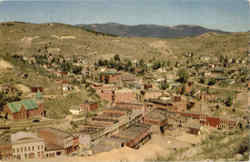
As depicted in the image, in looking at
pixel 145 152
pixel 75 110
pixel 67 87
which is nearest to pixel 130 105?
pixel 75 110

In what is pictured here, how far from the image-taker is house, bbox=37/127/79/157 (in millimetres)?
30719

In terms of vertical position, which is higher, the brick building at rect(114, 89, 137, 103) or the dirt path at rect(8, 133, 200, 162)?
the brick building at rect(114, 89, 137, 103)

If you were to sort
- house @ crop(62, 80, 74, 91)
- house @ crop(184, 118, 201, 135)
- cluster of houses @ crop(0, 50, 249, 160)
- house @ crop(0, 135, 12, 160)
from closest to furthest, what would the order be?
house @ crop(0, 135, 12, 160), cluster of houses @ crop(0, 50, 249, 160), house @ crop(184, 118, 201, 135), house @ crop(62, 80, 74, 91)

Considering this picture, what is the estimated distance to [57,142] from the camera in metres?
31.3

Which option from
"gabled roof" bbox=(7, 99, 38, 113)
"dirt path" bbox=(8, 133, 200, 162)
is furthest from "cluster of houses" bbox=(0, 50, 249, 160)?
"dirt path" bbox=(8, 133, 200, 162)

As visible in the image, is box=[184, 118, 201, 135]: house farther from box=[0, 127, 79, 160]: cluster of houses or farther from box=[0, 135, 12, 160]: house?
box=[0, 135, 12, 160]: house

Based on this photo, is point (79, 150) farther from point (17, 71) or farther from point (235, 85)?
point (235, 85)

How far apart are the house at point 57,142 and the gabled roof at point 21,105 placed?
695 centimetres

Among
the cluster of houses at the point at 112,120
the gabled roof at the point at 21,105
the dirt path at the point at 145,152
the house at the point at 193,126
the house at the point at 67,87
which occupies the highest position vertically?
Result: the house at the point at 67,87

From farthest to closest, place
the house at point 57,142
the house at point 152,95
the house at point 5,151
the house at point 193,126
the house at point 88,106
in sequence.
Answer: the house at point 152,95 < the house at point 88,106 < the house at point 193,126 < the house at point 57,142 < the house at point 5,151

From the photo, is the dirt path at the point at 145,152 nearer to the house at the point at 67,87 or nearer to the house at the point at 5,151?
the house at the point at 5,151

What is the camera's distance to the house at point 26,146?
28.6 m

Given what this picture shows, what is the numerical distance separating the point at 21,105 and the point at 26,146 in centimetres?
1042

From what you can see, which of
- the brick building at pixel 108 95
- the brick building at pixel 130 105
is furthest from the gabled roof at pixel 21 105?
the brick building at pixel 108 95
